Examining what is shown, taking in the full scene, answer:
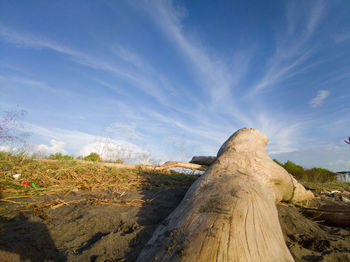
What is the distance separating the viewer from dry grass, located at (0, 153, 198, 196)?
3582mm

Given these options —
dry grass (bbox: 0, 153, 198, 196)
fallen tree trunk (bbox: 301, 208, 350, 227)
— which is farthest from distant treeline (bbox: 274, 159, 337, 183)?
dry grass (bbox: 0, 153, 198, 196)

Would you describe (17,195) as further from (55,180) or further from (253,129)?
(253,129)

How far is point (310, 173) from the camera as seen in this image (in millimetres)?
13062

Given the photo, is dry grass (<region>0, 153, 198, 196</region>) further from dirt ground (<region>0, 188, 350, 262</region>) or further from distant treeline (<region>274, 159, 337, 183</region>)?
distant treeline (<region>274, 159, 337, 183</region>)

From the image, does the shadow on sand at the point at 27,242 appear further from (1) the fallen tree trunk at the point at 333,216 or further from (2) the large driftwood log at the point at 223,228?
(1) the fallen tree trunk at the point at 333,216

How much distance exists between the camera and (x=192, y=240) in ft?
4.78

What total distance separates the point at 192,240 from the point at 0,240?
171 centimetres

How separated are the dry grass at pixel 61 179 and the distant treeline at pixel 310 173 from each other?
1040 cm

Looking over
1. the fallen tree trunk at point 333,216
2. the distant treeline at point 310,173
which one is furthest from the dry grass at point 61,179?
the distant treeline at point 310,173

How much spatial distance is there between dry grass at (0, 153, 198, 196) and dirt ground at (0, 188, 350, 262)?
0.68m

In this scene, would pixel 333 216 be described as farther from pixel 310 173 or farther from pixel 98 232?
pixel 310 173

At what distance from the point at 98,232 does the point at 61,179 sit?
2636mm

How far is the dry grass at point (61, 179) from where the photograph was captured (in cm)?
358

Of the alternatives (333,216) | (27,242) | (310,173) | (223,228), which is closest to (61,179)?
(27,242)
